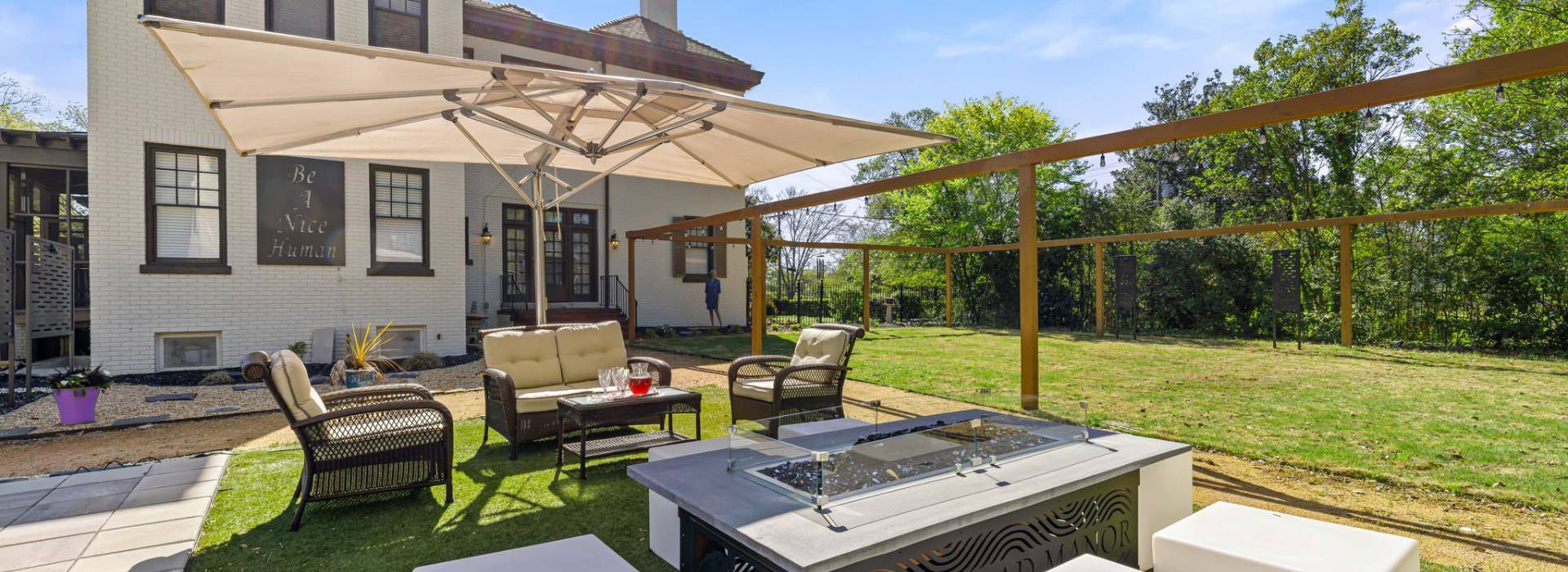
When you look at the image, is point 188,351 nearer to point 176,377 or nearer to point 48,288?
point 176,377

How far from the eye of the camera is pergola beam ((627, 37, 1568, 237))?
2887 millimetres

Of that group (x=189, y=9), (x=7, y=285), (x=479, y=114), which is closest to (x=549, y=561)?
(x=479, y=114)

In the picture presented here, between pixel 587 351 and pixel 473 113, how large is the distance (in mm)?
1906

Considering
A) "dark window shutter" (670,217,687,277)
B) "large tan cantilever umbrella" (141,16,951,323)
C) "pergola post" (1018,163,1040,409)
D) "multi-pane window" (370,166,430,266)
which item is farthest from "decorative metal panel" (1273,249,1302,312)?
"multi-pane window" (370,166,430,266)

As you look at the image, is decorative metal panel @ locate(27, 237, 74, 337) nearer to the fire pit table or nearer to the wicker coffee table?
the wicker coffee table

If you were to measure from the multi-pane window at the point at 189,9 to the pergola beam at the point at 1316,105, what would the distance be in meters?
8.21

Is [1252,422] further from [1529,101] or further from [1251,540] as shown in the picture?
[1529,101]

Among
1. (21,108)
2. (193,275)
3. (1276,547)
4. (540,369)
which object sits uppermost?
(21,108)

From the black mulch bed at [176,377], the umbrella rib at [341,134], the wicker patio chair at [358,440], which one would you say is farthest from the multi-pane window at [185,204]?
the wicker patio chair at [358,440]

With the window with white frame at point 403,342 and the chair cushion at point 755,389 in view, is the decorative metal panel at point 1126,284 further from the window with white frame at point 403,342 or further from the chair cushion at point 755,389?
the window with white frame at point 403,342

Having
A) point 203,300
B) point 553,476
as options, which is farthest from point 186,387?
point 553,476

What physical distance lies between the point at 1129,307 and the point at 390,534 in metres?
13.0

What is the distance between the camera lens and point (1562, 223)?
34.5ft

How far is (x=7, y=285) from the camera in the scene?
19.0ft
